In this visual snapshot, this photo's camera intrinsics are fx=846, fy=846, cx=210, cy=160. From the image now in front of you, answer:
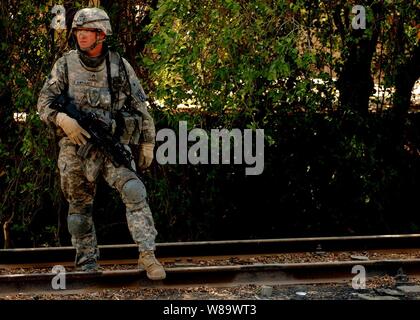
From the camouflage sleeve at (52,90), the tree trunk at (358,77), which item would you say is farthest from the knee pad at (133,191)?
the tree trunk at (358,77)

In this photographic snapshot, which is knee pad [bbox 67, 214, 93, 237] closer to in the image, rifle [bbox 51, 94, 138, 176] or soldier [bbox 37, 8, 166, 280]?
soldier [bbox 37, 8, 166, 280]

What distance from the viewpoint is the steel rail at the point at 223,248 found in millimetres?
7316

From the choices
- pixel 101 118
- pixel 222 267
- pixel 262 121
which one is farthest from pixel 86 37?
pixel 262 121

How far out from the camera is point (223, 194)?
9.93m

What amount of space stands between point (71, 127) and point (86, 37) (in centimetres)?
65

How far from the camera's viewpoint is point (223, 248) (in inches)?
302

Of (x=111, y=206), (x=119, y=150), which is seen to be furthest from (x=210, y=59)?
(x=111, y=206)

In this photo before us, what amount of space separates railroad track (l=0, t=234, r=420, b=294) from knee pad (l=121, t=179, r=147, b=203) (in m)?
0.54

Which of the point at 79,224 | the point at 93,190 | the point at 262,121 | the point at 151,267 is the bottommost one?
the point at 151,267

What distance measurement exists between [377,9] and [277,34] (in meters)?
1.61

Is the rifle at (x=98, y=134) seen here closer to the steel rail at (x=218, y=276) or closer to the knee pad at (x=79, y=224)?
the knee pad at (x=79, y=224)

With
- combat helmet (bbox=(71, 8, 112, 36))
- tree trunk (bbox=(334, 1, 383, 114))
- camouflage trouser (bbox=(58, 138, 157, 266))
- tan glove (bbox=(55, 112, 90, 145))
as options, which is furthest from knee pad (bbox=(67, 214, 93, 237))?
tree trunk (bbox=(334, 1, 383, 114))

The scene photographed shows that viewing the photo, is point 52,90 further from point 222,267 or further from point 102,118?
point 222,267

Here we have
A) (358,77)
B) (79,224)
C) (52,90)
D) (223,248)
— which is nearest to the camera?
(52,90)
